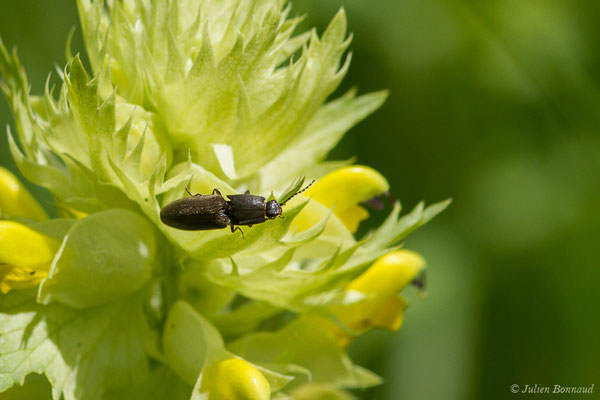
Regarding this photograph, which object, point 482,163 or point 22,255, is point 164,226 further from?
point 482,163

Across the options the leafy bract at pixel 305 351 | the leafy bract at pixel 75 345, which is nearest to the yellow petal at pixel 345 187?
the leafy bract at pixel 305 351

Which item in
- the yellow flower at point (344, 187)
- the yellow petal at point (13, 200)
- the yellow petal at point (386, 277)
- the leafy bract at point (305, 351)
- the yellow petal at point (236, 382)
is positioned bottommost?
the leafy bract at point (305, 351)

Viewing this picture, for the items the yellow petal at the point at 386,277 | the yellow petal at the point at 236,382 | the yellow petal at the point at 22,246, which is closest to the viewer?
the yellow petal at the point at 236,382

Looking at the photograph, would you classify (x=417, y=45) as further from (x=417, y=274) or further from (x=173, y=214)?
(x=173, y=214)

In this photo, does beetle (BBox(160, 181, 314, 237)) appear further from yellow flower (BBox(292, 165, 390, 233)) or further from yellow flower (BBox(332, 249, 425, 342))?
yellow flower (BBox(332, 249, 425, 342))

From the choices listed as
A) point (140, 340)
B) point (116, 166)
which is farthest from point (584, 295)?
point (116, 166)

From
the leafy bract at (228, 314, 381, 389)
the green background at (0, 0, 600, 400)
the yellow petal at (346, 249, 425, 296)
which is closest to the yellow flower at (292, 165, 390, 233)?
the yellow petal at (346, 249, 425, 296)

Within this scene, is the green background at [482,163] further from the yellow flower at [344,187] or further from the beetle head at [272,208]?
the beetle head at [272,208]
